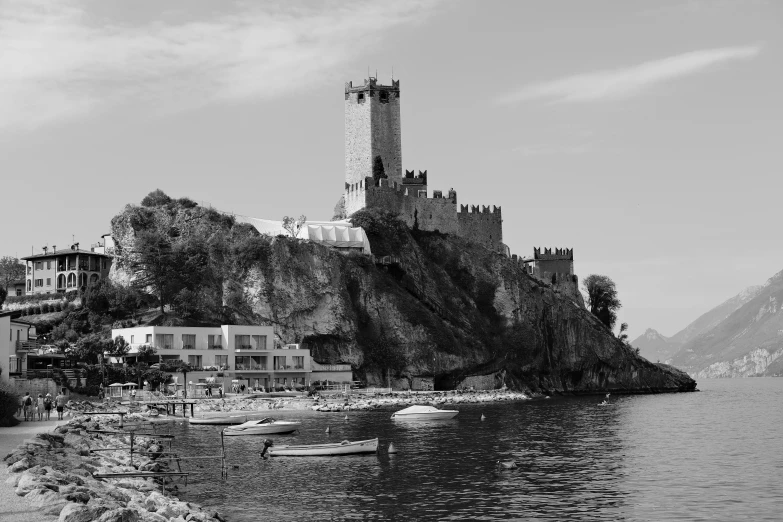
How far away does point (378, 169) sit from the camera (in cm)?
11812

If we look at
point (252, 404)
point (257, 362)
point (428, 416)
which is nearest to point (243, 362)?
point (257, 362)

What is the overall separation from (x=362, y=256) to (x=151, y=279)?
2289 centimetres

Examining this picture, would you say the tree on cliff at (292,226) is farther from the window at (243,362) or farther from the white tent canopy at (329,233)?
the window at (243,362)

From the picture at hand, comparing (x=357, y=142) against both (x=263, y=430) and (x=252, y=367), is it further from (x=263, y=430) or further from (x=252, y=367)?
(x=263, y=430)

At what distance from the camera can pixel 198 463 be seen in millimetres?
44750

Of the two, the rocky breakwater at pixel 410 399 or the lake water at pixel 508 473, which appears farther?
the rocky breakwater at pixel 410 399

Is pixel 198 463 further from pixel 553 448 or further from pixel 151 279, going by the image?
pixel 151 279

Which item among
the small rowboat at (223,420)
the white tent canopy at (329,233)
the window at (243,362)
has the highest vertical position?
the white tent canopy at (329,233)

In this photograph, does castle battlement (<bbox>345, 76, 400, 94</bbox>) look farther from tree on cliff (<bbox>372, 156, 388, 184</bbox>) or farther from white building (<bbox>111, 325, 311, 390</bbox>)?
white building (<bbox>111, 325, 311, 390</bbox>)

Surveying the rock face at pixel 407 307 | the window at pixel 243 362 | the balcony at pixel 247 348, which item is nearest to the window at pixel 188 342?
the balcony at pixel 247 348

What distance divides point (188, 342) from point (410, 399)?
22.5 m

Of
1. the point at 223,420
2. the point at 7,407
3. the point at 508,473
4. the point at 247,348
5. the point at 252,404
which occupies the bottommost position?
the point at 508,473

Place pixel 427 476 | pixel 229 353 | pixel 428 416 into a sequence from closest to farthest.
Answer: pixel 427 476 < pixel 428 416 < pixel 229 353

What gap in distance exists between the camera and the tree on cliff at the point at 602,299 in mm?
136500
